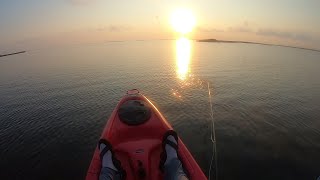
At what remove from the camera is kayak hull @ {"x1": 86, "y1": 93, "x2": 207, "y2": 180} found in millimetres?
9516

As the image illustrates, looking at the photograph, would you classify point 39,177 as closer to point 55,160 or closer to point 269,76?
point 55,160

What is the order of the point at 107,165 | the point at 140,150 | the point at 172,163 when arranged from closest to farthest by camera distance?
the point at 107,165 → the point at 172,163 → the point at 140,150

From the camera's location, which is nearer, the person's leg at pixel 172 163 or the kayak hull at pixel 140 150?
the person's leg at pixel 172 163

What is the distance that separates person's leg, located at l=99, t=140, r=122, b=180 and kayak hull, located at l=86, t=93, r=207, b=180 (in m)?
0.53

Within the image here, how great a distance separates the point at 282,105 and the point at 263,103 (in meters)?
1.79

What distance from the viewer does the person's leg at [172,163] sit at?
861cm

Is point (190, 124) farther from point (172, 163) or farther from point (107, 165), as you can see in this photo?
point (107, 165)

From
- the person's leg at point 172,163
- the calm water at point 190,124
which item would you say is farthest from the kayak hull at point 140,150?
the calm water at point 190,124

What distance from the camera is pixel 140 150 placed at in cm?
1099

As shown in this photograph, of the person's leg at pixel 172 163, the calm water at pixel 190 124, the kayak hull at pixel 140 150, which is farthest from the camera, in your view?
the calm water at pixel 190 124

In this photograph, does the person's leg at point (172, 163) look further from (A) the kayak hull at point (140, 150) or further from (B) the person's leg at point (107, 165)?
(B) the person's leg at point (107, 165)

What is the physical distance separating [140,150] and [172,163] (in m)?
2.18

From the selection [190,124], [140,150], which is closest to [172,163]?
[140,150]

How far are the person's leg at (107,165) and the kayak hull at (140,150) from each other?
1.75 feet
